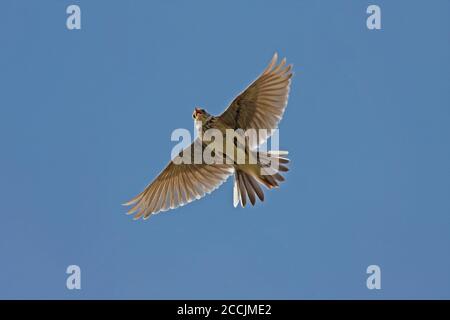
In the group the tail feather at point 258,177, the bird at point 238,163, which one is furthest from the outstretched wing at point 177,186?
the tail feather at point 258,177

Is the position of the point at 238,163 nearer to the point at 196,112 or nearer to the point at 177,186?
the point at 196,112

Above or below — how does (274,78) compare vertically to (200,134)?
above

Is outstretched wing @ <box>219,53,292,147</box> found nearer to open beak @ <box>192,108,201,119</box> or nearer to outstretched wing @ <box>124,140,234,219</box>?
open beak @ <box>192,108,201,119</box>

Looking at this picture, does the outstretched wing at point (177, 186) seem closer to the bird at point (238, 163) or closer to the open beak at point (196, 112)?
the bird at point (238, 163)

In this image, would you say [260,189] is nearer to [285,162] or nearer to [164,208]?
[285,162]

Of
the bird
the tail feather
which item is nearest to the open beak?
the bird

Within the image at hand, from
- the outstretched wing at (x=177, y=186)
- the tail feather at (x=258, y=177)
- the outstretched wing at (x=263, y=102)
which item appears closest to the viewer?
the tail feather at (x=258, y=177)

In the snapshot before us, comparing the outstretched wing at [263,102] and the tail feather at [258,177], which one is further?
the outstretched wing at [263,102]

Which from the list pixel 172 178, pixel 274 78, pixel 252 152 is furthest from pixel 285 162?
pixel 172 178

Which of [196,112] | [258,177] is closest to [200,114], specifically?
[196,112]
